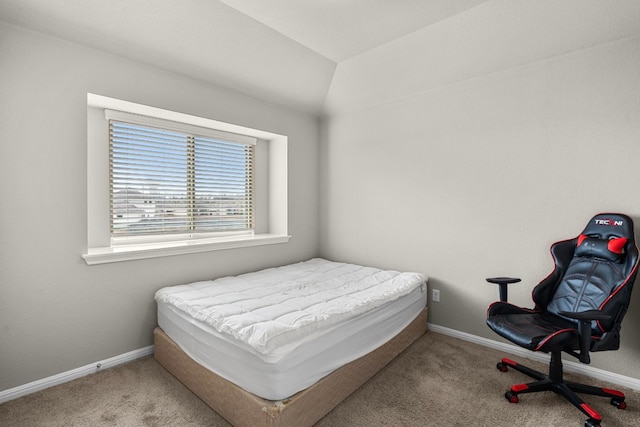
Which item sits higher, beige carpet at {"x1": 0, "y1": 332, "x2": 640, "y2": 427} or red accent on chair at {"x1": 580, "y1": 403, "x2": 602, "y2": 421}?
red accent on chair at {"x1": 580, "y1": 403, "x2": 602, "y2": 421}

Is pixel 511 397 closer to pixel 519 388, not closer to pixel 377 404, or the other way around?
pixel 519 388

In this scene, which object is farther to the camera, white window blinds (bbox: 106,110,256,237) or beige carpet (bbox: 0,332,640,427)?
white window blinds (bbox: 106,110,256,237)

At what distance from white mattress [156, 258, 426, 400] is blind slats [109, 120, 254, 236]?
744mm

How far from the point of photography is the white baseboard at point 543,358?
84.4 inches

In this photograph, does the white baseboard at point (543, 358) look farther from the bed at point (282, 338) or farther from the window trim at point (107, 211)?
the window trim at point (107, 211)

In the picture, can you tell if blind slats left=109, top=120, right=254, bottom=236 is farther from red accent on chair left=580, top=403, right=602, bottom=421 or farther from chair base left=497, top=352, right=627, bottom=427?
red accent on chair left=580, top=403, right=602, bottom=421

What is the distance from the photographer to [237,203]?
3582 millimetres

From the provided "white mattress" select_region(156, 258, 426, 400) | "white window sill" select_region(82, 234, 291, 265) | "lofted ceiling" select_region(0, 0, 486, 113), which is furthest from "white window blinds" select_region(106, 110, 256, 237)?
"white mattress" select_region(156, 258, 426, 400)

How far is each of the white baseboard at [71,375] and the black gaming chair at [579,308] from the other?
2612mm

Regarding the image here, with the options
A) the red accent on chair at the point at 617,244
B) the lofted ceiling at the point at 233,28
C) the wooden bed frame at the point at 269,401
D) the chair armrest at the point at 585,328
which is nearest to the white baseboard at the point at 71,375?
the wooden bed frame at the point at 269,401

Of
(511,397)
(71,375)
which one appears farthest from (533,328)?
(71,375)

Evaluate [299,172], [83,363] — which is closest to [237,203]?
[299,172]

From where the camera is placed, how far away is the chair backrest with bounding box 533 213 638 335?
71.7 inches

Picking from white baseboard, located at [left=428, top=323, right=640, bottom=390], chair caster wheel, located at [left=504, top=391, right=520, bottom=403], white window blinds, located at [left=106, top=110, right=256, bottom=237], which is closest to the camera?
chair caster wheel, located at [left=504, top=391, right=520, bottom=403]
